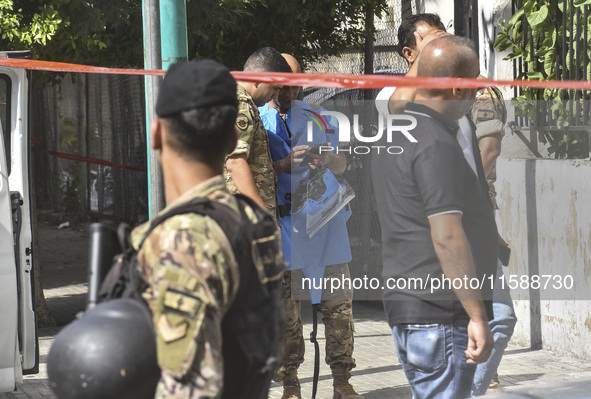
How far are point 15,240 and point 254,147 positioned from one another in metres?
1.58

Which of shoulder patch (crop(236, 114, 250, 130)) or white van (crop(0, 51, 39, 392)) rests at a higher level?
shoulder patch (crop(236, 114, 250, 130))

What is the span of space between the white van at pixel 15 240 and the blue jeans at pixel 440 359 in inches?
108

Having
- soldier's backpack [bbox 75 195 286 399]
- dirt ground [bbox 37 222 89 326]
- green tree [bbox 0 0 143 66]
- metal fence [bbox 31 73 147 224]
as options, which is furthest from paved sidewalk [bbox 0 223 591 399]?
metal fence [bbox 31 73 147 224]

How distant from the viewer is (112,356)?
200 cm

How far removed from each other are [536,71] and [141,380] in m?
5.94

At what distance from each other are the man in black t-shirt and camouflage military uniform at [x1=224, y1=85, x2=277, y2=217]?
1504 mm

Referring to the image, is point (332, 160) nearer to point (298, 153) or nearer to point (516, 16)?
point (298, 153)

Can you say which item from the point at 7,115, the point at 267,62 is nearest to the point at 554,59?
the point at 267,62

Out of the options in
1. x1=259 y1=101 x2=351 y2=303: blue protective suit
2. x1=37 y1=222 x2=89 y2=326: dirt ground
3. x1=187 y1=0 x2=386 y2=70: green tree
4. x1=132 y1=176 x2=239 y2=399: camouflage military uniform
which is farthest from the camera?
x1=37 y1=222 x2=89 y2=326: dirt ground

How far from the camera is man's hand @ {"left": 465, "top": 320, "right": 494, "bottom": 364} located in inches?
129

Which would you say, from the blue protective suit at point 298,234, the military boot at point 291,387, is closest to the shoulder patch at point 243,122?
the blue protective suit at point 298,234

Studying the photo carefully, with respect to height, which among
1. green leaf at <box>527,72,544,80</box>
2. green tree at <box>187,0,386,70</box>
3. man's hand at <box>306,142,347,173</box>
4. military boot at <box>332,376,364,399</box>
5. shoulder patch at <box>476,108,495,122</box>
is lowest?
military boot at <box>332,376,364,399</box>

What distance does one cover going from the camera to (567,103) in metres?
6.91

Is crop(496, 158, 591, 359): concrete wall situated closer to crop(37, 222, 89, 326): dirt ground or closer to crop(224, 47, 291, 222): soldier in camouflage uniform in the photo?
crop(224, 47, 291, 222): soldier in camouflage uniform
